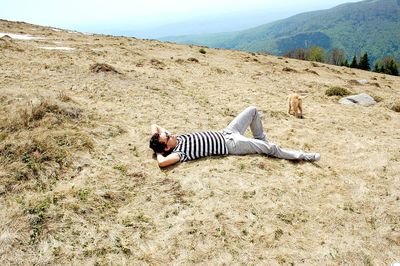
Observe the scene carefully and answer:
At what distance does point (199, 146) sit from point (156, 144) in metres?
1.12

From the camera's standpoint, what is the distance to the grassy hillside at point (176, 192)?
5723 mm

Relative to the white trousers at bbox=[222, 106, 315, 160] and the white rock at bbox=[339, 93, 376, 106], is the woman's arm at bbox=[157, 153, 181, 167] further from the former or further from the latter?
the white rock at bbox=[339, 93, 376, 106]

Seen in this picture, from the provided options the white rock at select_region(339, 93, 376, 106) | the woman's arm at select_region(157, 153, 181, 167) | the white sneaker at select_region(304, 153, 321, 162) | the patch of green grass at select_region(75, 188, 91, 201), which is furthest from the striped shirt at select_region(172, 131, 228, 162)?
the white rock at select_region(339, 93, 376, 106)

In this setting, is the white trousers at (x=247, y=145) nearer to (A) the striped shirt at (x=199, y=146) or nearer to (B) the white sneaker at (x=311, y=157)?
(B) the white sneaker at (x=311, y=157)

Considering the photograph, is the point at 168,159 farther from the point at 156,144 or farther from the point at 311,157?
the point at 311,157

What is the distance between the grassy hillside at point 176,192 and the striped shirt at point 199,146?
304 mm

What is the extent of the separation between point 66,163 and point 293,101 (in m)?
9.59

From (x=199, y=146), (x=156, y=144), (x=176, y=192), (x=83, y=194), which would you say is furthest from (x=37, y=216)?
(x=199, y=146)

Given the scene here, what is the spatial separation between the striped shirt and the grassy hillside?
304 millimetres

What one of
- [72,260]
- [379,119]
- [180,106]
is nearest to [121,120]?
[180,106]

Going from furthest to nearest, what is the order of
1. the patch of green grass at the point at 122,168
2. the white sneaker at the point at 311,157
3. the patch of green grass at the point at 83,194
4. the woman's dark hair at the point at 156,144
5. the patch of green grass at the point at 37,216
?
the white sneaker at the point at 311,157 → the woman's dark hair at the point at 156,144 → the patch of green grass at the point at 122,168 → the patch of green grass at the point at 83,194 → the patch of green grass at the point at 37,216

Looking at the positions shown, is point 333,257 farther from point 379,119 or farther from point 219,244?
point 379,119

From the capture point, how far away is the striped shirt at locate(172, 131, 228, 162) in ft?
28.1

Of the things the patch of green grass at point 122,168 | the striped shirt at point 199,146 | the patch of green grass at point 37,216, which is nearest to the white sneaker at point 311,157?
the striped shirt at point 199,146
